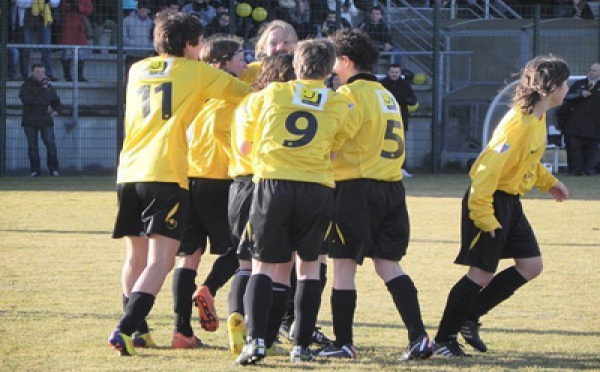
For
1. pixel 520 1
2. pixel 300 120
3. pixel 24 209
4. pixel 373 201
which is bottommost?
pixel 24 209

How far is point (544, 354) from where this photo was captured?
6465mm

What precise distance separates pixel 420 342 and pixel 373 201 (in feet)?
2.67

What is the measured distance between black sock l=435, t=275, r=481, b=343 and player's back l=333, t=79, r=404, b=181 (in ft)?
2.48

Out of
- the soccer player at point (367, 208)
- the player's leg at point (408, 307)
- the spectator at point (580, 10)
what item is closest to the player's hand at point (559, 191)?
the soccer player at point (367, 208)

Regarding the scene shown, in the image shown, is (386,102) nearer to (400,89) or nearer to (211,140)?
(211,140)

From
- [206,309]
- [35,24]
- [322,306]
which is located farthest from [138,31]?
[206,309]

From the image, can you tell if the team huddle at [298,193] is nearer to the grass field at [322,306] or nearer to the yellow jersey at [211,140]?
the yellow jersey at [211,140]

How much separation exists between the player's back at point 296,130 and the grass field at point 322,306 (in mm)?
1032

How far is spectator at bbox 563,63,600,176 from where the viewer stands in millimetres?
20047

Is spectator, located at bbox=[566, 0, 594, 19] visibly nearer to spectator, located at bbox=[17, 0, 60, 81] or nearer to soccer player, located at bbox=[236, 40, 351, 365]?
spectator, located at bbox=[17, 0, 60, 81]

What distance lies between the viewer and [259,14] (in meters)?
21.1

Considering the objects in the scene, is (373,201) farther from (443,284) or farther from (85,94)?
(85,94)

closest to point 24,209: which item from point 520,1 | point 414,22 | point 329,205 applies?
point 329,205

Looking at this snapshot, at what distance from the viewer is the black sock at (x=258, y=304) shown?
5.95 meters
